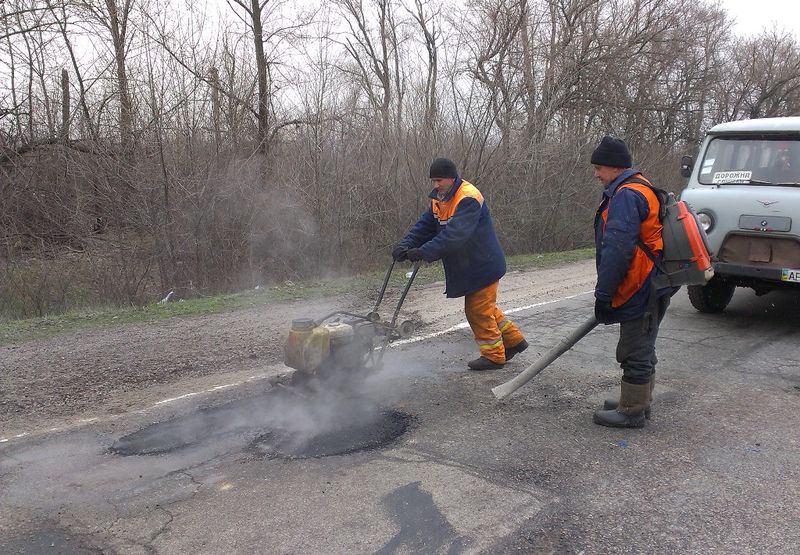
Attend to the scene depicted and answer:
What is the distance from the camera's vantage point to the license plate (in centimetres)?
654

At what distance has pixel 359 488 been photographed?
140 inches

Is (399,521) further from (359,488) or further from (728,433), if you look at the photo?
(728,433)

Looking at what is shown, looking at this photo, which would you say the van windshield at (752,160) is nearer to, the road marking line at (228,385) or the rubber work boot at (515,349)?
the road marking line at (228,385)

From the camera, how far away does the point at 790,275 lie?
657 cm

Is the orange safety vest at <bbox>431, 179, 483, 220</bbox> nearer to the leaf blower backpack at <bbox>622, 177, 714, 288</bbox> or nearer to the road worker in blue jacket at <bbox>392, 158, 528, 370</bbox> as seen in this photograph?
the road worker in blue jacket at <bbox>392, 158, 528, 370</bbox>

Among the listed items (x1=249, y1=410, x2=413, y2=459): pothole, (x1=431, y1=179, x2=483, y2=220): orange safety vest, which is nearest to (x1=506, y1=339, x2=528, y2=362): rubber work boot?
(x1=431, y1=179, x2=483, y2=220): orange safety vest

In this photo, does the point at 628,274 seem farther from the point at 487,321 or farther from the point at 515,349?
the point at 515,349

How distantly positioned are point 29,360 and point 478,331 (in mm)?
3980

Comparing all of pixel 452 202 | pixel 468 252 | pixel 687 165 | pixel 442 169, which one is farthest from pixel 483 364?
pixel 687 165

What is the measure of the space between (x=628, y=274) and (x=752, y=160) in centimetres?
429

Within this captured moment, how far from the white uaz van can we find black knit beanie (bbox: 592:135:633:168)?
257cm

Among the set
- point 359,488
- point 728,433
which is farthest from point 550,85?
point 359,488

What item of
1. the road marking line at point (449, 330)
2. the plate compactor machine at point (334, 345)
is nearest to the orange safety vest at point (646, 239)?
the plate compactor machine at point (334, 345)

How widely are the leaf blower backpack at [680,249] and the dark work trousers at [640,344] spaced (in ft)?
0.71
